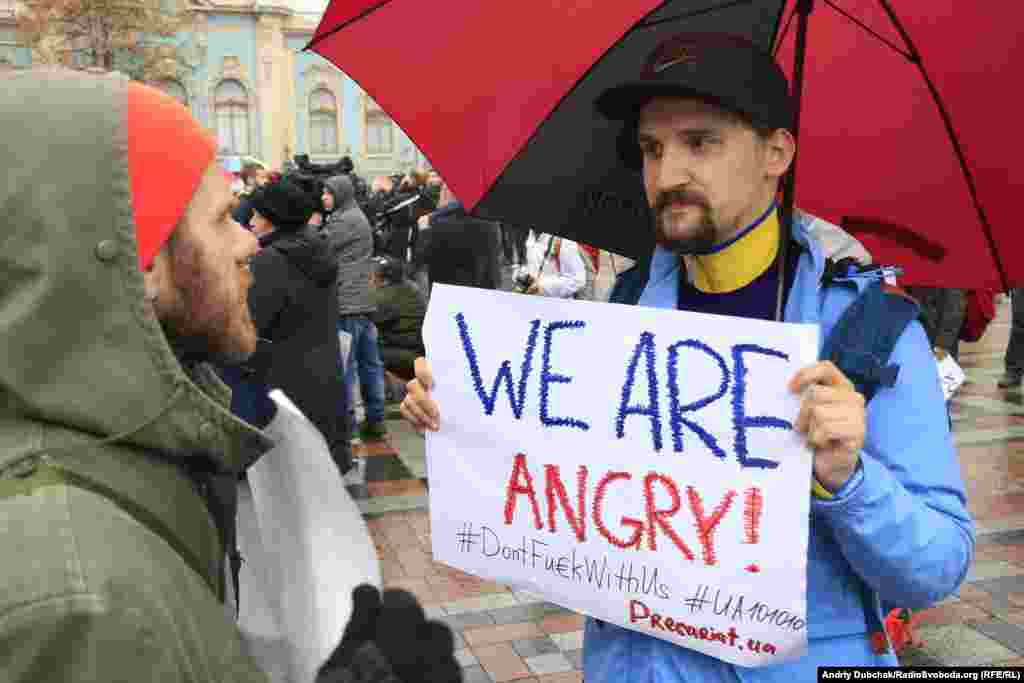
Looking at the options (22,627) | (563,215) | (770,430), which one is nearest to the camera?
(22,627)

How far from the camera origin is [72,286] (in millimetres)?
953

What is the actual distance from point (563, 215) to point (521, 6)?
44cm

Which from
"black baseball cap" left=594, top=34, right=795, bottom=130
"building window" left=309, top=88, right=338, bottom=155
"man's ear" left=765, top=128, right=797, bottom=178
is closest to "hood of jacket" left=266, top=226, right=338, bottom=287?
"black baseball cap" left=594, top=34, right=795, bottom=130

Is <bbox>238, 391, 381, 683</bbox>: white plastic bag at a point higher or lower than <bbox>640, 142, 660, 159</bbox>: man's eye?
lower

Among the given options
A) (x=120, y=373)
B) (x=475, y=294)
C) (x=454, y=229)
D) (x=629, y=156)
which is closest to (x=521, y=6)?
(x=629, y=156)

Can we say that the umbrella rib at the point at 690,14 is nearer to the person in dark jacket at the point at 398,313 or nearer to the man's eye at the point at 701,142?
the man's eye at the point at 701,142

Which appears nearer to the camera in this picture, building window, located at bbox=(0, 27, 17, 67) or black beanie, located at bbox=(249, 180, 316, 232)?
black beanie, located at bbox=(249, 180, 316, 232)

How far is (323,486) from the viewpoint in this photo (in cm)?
120

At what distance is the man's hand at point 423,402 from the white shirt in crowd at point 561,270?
4100 mm

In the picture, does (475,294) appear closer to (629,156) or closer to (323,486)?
(629,156)

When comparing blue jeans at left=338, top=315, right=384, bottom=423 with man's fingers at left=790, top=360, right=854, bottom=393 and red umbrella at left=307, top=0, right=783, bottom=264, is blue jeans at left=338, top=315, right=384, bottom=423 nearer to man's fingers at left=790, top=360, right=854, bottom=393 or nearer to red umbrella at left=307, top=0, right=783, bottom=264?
red umbrella at left=307, top=0, right=783, bottom=264

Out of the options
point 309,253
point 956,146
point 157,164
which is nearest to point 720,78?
point 956,146

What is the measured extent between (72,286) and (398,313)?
18.2ft

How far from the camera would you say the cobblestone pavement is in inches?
136
